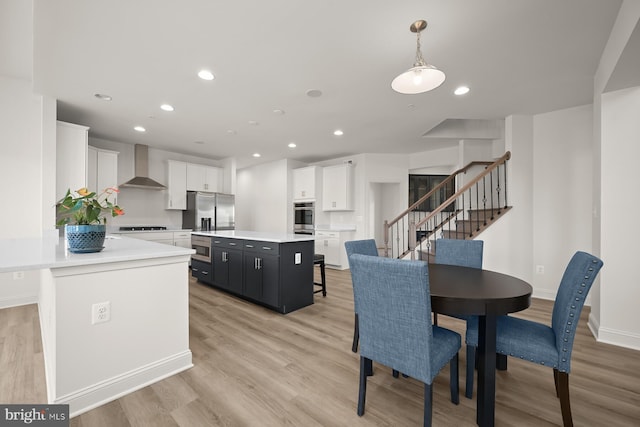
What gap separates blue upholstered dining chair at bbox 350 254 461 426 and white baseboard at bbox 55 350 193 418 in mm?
1361

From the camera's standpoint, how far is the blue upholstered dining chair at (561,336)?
136cm

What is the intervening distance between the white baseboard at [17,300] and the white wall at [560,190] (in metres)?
6.94

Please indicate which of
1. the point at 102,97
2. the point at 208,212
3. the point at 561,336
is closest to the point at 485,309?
the point at 561,336

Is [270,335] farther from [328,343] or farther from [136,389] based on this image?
[136,389]

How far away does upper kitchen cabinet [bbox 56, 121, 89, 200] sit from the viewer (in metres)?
3.55

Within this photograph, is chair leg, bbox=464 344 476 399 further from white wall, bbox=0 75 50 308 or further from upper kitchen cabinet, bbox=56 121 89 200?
upper kitchen cabinet, bbox=56 121 89 200

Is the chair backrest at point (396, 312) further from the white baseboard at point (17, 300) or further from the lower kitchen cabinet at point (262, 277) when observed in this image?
the white baseboard at point (17, 300)

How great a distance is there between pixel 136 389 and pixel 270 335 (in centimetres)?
110

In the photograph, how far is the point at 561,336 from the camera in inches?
54.9

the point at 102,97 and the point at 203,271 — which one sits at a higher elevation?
the point at 102,97

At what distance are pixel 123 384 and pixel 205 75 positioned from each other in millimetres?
2741

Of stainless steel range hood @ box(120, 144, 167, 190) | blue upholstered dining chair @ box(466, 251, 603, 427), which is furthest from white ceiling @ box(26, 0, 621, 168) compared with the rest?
blue upholstered dining chair @ box(466, 251, 603, 427)

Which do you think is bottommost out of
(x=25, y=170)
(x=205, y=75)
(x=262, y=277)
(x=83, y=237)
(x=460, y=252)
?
(x=262, y=277)

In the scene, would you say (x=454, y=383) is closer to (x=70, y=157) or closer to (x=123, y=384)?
(x=123, y=384)
